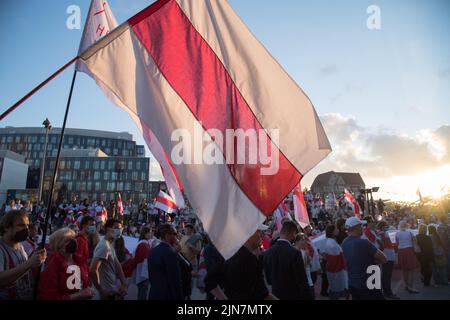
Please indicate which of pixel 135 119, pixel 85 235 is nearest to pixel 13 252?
pixel 135 119

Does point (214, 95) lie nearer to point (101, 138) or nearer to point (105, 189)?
point (105, 189)

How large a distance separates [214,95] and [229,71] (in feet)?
1.21

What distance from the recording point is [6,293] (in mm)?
3311

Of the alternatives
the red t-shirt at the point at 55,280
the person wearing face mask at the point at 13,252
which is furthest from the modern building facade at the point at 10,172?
the person wearing face mask at the point at 13,252

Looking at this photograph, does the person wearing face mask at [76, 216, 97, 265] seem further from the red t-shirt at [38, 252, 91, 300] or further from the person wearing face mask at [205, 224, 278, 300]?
the person wearing face mask at [205, 224, 278, 300]

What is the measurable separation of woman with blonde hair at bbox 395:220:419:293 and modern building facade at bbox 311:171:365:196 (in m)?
91.9

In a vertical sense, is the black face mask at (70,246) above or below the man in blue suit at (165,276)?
above

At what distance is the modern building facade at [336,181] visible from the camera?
334 ft

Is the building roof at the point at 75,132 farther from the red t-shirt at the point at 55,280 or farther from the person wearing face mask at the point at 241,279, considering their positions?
the person wearing face mask at the point at 241,279

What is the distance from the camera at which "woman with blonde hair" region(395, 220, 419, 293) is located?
10.5 m

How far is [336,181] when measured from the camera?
104 meters

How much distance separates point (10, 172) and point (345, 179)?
313ft

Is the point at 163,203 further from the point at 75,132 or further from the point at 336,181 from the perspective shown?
the point at 75,132
